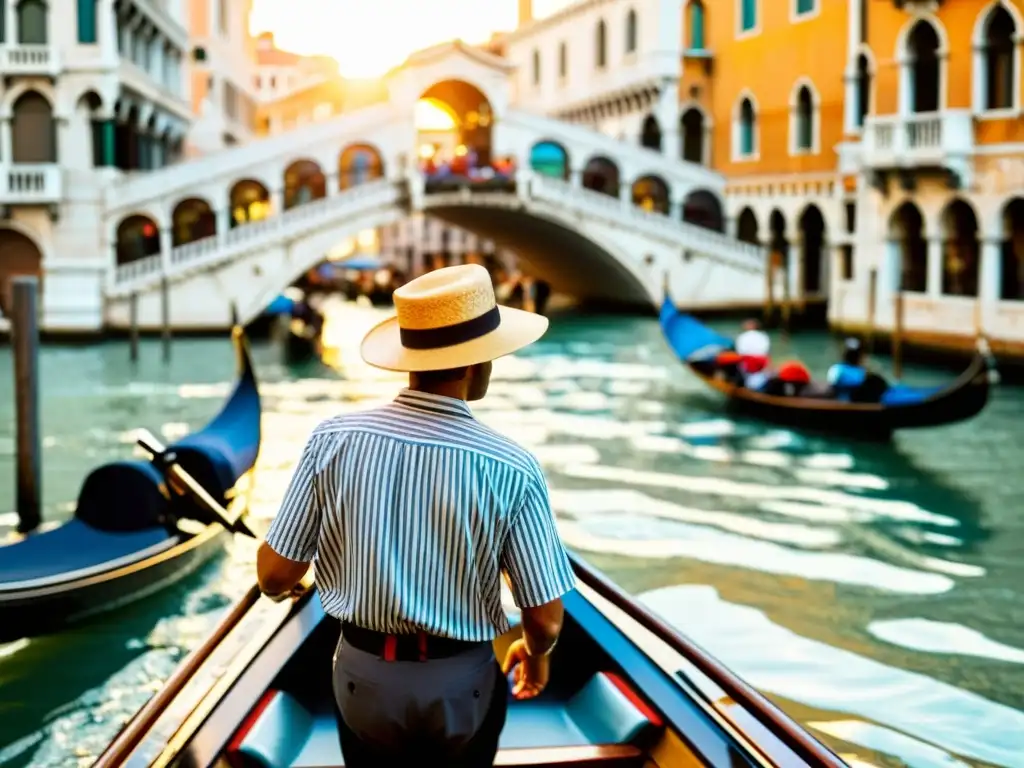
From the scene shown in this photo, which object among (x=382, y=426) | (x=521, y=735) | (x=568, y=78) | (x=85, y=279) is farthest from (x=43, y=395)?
(x=568, y=78)

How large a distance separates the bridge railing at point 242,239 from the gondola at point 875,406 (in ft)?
23.3

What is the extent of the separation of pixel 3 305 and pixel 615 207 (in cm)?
664

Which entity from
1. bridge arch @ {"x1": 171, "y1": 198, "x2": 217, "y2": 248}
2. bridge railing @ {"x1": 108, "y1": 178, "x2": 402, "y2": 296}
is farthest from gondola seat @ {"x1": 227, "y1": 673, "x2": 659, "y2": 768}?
bridge arch @ {"x1": 171, "y1": 198, "x2": 217, "y2": 248}

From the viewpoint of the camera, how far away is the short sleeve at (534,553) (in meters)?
1.46

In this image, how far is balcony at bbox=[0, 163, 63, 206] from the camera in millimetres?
12969

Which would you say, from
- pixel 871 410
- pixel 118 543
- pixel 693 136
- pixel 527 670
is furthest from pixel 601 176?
pixel 527 670

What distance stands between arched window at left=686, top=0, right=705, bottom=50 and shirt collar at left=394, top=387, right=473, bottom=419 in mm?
17363

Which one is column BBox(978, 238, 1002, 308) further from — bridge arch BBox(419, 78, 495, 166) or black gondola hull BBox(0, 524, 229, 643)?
bridge arch BBox(419, 78, 495, 166)

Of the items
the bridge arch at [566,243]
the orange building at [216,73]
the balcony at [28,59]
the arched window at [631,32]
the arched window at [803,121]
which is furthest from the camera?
the arched window at [631,32]

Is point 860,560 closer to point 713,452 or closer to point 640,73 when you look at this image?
point 713,452

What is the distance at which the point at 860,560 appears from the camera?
490cm

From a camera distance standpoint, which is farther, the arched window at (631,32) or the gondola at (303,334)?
the arched window at (631,32)

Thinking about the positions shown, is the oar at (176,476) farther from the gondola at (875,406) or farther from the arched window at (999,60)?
the arched window at (999,60)

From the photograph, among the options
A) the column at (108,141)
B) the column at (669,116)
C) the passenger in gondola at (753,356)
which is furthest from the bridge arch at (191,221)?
the passenger in gondola at (753,356)
